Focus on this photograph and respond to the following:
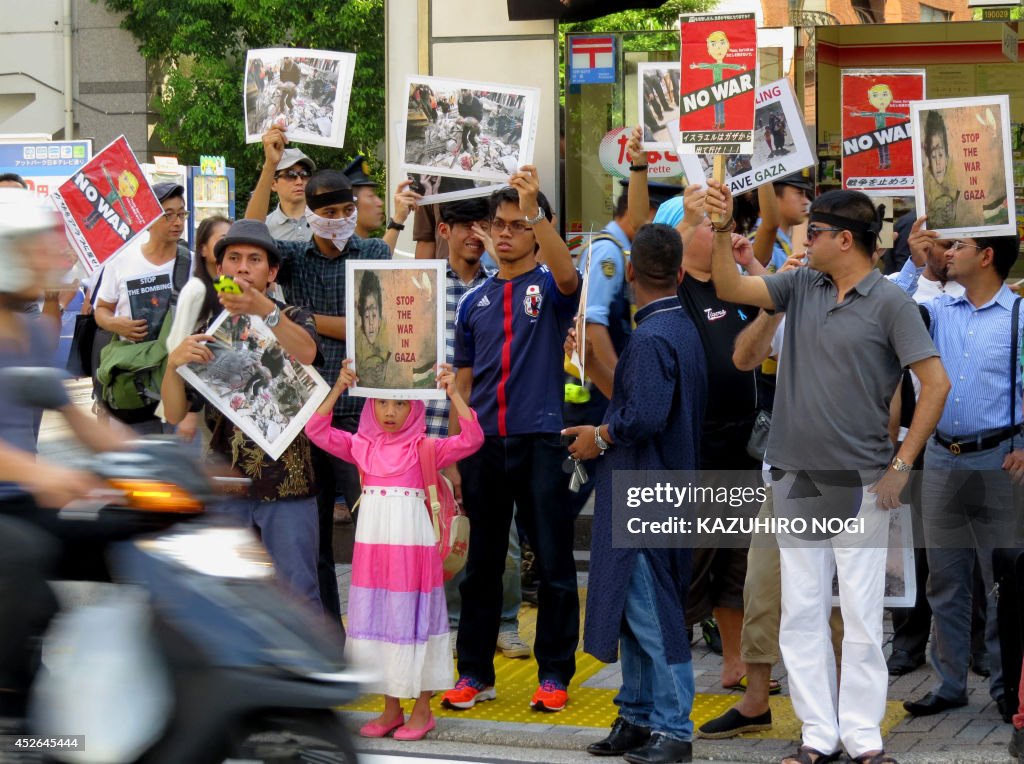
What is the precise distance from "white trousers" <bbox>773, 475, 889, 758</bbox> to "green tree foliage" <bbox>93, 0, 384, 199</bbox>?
84.4 feet

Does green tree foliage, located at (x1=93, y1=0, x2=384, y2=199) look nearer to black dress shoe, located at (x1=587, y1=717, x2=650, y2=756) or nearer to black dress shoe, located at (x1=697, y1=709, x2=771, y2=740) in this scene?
black dress shoe, located at (x1=697, y1=709, x2=771, y2=740)

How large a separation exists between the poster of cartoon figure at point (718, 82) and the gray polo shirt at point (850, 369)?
0.71m

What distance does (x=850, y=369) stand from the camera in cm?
584

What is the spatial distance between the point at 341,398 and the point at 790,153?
231cm

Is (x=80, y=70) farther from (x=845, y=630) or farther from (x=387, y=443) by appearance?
(x=845, y=630)

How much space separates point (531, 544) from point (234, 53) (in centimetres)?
3068

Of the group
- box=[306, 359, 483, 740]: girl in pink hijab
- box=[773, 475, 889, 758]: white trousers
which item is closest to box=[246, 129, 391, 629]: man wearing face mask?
box=[306, 359, 483, 740]: girl in pink hijab

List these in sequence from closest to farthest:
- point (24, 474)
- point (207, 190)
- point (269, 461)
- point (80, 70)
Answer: point (24, 474), point (269, 461), point (207, 190), point (80, 70)

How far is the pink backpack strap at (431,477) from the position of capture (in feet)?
21.4

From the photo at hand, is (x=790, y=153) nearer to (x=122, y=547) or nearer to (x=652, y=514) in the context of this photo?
(x=652, y=514)

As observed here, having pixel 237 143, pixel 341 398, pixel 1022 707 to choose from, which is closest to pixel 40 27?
pixel 237 143

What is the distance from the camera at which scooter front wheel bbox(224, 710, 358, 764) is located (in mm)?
3518

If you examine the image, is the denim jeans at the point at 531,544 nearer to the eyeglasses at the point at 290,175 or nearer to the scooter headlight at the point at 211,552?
the eyeglasses at the point at 290,175

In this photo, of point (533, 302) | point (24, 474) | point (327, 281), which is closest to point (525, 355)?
point (533, 302)
